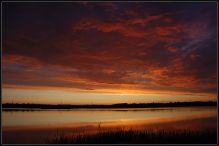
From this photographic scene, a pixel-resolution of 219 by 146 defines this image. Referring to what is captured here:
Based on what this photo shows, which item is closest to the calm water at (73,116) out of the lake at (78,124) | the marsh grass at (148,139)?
the lake at (78,124)

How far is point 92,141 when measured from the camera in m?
18.0

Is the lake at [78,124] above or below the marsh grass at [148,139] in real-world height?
below

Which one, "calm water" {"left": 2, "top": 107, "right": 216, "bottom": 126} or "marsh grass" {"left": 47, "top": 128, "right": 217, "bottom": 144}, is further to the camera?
"calm water" {"left": 2, "top": 107, "right": 216, "bottom": 126}

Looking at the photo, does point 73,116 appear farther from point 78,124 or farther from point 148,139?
point 148,139

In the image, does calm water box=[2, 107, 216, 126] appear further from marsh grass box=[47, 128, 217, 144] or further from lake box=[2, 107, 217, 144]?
marsh grass box=[47, 128, 217, 144]

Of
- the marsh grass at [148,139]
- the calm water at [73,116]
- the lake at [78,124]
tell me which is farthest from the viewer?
the calm water at [73,116]

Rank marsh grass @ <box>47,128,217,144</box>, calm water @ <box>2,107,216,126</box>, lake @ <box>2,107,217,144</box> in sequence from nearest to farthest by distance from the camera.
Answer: marsh grass @ <box>47,128,217,144</box>
lake @ <box>2,107,217,144</box>
calm water @ <box>2,107,216,126</box>

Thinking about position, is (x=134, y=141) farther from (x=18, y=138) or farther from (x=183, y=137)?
(x=18, y=138)

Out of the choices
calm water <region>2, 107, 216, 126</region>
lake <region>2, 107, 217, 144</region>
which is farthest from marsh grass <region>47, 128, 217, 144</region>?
calm water <region>2, 107, 216, 126</region>

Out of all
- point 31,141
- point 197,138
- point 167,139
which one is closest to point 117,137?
point 167,139

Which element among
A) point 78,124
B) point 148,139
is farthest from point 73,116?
point 148,139

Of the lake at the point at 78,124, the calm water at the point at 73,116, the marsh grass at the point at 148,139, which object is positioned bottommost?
the calm water at the point at 73,116

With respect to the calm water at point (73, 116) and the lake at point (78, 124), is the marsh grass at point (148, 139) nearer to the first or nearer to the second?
the lake at point (78, 124)

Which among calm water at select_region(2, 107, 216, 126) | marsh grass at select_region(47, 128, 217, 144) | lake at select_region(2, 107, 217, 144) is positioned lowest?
calm water at select_region(2, 107, 216, 126)
